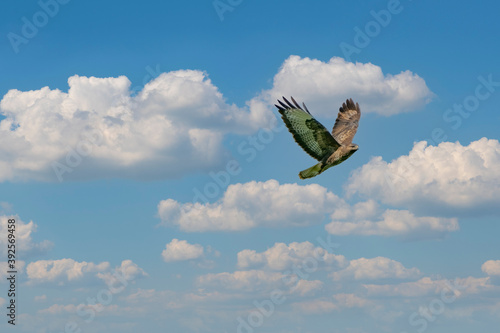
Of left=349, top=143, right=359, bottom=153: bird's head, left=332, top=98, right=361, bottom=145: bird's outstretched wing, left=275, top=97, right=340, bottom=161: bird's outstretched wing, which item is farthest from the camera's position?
left=332, top=98, right=361, bottom=145: bird's outstretched wing

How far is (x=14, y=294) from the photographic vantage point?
48.2 m

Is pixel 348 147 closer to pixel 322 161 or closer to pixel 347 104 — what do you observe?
pixel 322 161

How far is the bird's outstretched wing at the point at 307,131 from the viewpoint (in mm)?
31172

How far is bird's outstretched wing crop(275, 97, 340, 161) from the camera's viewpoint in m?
31.2

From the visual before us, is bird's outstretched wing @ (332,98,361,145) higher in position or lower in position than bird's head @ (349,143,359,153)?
higher

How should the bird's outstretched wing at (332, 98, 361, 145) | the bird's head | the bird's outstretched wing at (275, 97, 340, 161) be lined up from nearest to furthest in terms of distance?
the bird's outstretched wing at (275, 97, 340, 161)
the bird's head
the bird's outstretched wing at (332, 98, 361, 145)

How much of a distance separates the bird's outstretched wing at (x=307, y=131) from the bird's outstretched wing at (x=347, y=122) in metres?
5.17

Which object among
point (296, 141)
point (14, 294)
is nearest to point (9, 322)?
point (14, 294)

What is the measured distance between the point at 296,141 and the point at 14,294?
29941 millimetres

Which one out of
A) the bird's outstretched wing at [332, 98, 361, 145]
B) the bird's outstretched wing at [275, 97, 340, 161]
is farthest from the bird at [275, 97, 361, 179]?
the bird's outstretched wing at [332, 98, 361, 145]

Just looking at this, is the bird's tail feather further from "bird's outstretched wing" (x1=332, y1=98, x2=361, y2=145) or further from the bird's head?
"bird's outstretched wing" (x1=332, y1=98, x2=361, y2=145)

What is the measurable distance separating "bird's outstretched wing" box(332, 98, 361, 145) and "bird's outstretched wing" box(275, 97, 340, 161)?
5167mm

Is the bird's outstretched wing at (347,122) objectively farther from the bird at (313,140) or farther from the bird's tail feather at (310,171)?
the bird's tail feather at (310,171)

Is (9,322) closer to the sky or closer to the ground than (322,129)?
closer to the ground
